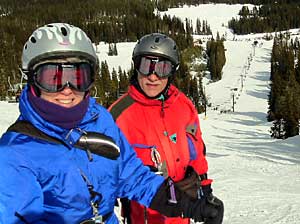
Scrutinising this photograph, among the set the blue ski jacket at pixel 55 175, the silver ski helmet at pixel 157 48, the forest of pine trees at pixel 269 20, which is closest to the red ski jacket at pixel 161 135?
the silver ski helmet at pixel 157 48

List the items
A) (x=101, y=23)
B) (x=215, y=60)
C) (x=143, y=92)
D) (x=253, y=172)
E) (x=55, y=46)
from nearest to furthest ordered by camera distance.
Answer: (x=55, y=46), (x=143, y=92), (x=253, y=172), (x=215, y=60), (x=101, y=23)

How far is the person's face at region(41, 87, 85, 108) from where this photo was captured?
7.02 ft

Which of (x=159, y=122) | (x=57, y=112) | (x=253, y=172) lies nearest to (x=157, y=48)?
(x=159, y=122)

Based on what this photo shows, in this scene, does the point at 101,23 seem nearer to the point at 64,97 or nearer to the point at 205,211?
the point at 205,211

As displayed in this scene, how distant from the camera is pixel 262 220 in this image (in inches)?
303

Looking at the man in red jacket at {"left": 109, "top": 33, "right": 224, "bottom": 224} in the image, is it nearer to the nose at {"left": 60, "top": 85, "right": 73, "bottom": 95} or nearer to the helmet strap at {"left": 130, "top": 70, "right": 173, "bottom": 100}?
the helmet strap at {"left": 130, "top": 70, "right": 173, "bottom": 100}

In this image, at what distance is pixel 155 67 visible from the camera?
3.54m

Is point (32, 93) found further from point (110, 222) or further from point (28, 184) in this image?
point (110, 222)

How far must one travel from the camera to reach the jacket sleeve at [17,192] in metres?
1.73

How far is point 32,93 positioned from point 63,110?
22 cm

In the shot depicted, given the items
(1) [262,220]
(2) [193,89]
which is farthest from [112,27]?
(1) [262,220]

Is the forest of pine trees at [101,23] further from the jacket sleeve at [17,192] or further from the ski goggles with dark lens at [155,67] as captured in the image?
the jacket sleeve at [17,192]

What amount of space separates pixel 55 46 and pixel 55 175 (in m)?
0.72

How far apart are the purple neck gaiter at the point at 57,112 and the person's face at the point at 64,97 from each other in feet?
0.20
